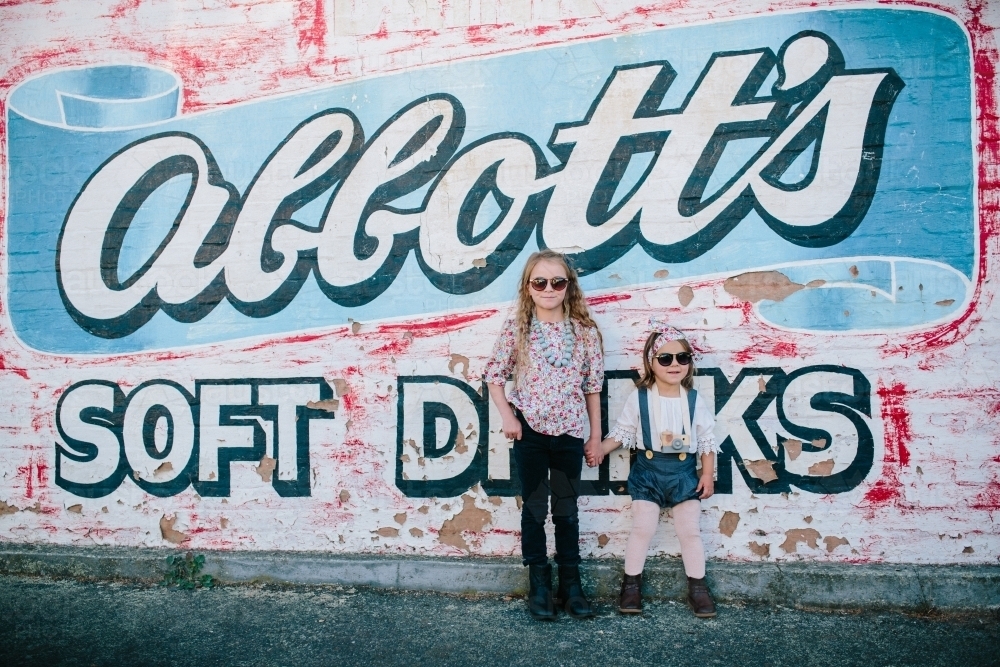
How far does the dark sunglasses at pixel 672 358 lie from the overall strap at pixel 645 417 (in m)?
0.21

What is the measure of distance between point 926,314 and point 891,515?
3.78 ft

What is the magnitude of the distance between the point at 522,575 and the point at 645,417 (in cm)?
117

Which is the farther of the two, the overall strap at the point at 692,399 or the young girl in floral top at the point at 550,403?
the overall strap at the point at 692,399

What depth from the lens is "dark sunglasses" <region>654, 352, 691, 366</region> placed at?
11.5 ft

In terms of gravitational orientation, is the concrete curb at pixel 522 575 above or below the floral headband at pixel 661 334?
below

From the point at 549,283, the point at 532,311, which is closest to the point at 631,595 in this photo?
the point at 532,311

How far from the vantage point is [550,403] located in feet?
11.3

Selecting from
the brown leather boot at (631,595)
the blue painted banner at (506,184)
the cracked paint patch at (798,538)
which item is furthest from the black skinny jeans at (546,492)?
the cracked paint patch at (798,538)

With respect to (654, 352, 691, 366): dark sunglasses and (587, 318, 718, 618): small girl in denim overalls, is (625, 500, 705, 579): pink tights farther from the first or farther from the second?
(654, 352, 691, 366): dark sunglasses

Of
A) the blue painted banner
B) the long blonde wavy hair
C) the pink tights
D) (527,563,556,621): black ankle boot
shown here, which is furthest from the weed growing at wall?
the pink tights

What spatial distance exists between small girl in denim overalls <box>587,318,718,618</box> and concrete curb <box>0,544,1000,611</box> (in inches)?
7.4

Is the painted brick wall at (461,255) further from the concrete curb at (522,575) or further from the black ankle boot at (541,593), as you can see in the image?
the black ankle boot at (541,593)

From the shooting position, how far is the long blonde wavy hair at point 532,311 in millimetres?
3533

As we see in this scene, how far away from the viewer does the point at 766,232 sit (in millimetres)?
3812
